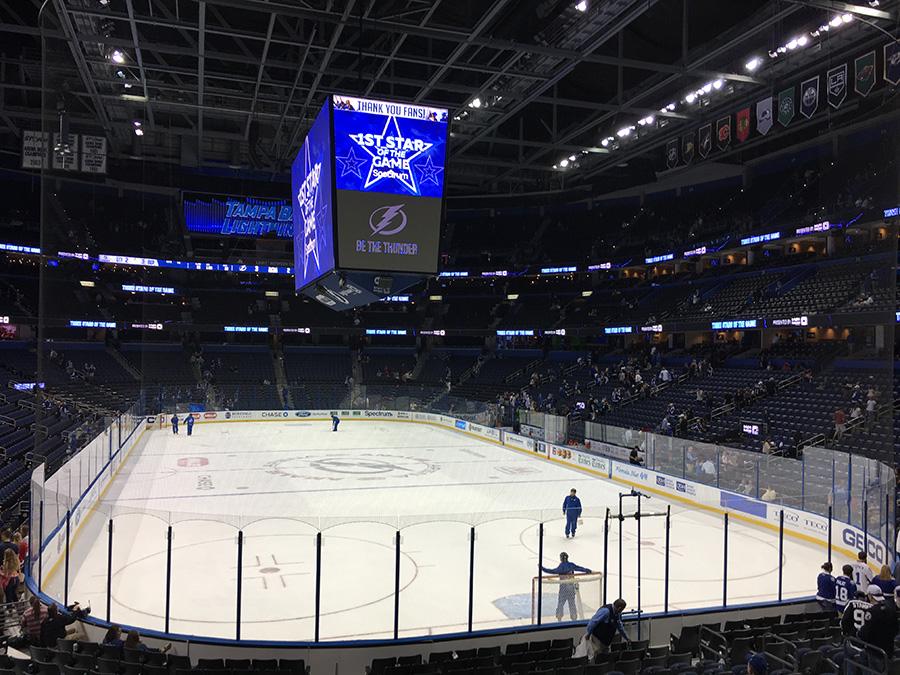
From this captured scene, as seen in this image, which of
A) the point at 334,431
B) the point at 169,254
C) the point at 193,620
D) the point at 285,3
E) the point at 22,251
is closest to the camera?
the point at 193,620

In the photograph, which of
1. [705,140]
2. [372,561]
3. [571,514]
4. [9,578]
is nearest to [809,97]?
[705,140]

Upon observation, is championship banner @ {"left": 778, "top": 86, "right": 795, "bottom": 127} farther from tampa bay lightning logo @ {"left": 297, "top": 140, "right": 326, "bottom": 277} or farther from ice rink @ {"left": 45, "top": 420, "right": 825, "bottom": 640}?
tampa bay lightning logo @ {"left": 297, "top": 140, "right": 326, "bottom": 277}

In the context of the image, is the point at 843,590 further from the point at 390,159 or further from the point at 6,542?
the point at 6,542

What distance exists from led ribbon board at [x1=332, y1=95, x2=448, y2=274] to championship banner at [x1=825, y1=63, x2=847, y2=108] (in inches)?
376

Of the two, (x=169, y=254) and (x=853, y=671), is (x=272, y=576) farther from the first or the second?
(x=169, y=254)

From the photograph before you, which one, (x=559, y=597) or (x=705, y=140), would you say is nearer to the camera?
(x=559, y=597)

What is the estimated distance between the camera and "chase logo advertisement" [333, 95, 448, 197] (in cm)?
1363

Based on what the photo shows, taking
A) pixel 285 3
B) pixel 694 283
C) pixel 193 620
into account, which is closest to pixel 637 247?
pixel 694 283

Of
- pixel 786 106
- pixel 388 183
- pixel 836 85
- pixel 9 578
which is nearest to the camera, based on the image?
pixel 9 578

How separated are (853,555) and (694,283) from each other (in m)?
29.5

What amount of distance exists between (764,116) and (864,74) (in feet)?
14.8

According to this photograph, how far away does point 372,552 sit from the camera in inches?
514

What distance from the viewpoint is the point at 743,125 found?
20.8 m

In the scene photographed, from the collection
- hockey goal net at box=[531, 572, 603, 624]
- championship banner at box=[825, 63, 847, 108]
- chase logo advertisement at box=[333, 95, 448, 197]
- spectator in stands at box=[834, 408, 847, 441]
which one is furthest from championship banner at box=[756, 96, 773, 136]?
hockey goal net at box=[531, 572, 603, 624]
